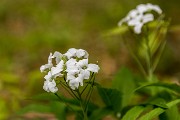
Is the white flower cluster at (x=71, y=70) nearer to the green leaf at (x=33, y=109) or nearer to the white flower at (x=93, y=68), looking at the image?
the white flower at (x=93, y=68)

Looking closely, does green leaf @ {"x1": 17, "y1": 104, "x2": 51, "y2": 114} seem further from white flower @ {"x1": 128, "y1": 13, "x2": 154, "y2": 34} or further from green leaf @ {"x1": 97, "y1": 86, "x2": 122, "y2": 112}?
white flower @ {"x1": 128, "y1": 13, "x2": 154, "y2": 34}

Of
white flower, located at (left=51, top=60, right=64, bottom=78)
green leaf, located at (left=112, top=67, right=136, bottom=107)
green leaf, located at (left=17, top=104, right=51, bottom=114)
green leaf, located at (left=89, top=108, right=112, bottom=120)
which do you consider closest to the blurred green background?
green leaf, located at (left=17, top=104, right=51, bottom=114)

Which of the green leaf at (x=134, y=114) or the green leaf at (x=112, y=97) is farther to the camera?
the green leaf at (x=112, y=97)

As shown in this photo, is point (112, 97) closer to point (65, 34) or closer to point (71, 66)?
point (71, 66)

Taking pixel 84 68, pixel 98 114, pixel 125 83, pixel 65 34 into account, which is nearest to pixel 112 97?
pixel 98 114

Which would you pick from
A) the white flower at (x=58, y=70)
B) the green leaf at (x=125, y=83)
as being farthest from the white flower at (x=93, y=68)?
the green leaf at (x=125, y=83)
